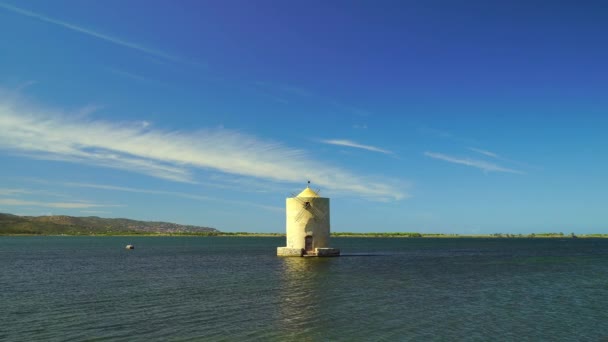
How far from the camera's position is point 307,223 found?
5575 centimetres

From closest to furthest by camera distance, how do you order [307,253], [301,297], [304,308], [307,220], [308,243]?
1. [304,308]
2. [301,297]
3. [307,220]
4. [308,243]
5. [307,253]

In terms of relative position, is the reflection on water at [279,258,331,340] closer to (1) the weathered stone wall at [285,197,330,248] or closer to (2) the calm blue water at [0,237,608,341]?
(2) the calm blue water at [0,237,608,341]

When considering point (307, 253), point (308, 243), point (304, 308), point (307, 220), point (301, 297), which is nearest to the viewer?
point (304, 308)

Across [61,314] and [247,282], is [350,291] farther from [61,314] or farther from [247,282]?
[61,314]

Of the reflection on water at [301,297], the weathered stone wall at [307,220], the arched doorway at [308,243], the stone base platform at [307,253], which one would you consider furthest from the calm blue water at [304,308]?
the stone base platform at [307,253]

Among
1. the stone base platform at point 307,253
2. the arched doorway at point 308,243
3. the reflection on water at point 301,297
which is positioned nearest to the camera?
the reflection on water at point 301,297

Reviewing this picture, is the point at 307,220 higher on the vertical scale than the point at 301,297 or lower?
higher

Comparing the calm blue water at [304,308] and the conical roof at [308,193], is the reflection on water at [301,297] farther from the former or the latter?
the conical roof at [308,193]

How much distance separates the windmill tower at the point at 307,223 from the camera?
182ft

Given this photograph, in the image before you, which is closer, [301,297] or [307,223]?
[301,297]

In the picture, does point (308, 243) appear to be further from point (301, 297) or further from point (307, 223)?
point (301, 297)

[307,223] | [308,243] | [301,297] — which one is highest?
[307,223]

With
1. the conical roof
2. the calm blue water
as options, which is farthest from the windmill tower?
the calm blue water

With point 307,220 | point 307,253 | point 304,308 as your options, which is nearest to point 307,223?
point 307,220
